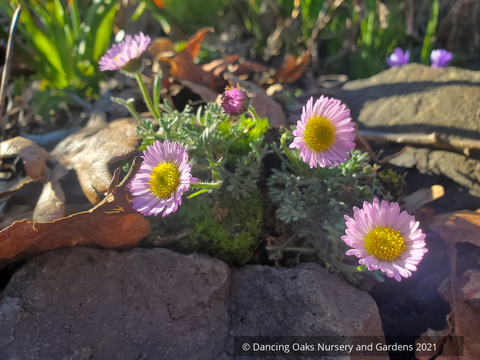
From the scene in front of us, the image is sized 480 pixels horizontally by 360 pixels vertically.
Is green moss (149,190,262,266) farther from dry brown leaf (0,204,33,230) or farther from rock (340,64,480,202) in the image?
rock (340,64,480,202)

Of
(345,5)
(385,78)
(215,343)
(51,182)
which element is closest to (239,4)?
(345,5)

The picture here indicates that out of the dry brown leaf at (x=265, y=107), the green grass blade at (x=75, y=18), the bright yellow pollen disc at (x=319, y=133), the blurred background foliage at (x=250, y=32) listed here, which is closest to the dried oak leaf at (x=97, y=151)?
the dry brown leaf at (x=265, y=107)

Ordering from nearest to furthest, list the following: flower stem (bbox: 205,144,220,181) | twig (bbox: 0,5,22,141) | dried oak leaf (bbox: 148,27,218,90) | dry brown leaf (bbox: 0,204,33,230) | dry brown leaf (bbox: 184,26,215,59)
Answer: flower stem (bbox: 205,144,220,181)
dry brown leaf (bbox: 0,204,33,230)
twig (bbox: 0,5,22,141)
dried oak leaf (bbox: 148,27,218,90)
dry brown leaf (bbox: 184,26,215,59)

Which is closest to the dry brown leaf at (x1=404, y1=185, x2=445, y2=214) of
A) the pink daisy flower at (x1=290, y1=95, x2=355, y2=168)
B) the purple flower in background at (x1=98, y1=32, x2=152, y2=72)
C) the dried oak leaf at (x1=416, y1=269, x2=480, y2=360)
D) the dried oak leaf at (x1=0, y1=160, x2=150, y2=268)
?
the dried oak leaf at (x1=416, y1=269, x2=480, y2=360)

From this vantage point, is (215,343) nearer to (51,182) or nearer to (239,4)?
(51,182)

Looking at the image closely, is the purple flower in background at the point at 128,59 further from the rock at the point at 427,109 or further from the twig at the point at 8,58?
the rock at the point at 427,109
